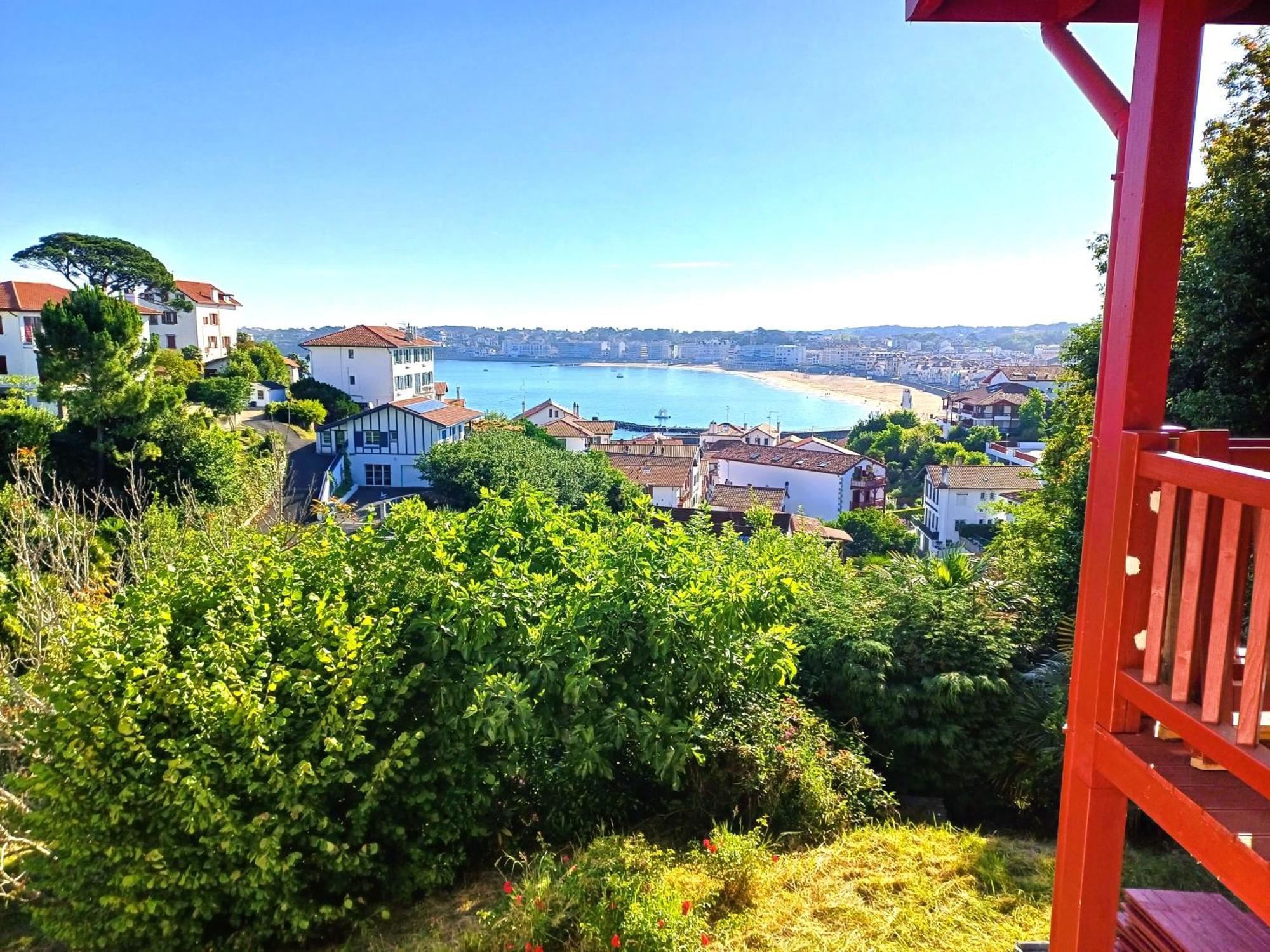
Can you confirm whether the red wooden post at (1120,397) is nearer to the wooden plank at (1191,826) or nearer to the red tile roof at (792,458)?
the wooden plank at (1191,826)

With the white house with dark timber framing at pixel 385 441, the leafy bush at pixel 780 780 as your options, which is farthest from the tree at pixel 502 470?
the leafy bush at pixel 780 780

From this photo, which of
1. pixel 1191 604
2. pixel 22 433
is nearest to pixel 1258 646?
pixel 1191 604

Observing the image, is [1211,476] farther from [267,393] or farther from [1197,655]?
[267,393]

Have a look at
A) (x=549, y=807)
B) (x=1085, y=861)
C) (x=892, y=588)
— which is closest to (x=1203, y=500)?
(x=1085, y=861)

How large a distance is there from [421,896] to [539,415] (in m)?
55.5

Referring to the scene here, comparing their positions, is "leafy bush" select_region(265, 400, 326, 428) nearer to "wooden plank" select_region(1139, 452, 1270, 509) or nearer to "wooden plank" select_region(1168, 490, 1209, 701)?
"wooden plank" select_region(1139, 452, 1270, 509)

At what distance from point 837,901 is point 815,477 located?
45.3 meters

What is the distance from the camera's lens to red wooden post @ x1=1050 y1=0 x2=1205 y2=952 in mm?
2131

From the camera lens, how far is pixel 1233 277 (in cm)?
705

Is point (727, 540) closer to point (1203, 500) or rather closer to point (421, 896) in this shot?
point (421, 896)

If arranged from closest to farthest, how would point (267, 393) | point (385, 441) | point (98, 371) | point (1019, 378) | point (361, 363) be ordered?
point (98, 371) < point (385, 441) < point (267, 393) < point (361, 363) < point (1019, 378)

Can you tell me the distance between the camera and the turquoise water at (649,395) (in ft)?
367

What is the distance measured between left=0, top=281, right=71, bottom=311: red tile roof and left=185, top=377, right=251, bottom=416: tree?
7624 millimetres

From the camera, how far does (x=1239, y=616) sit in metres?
1.86
